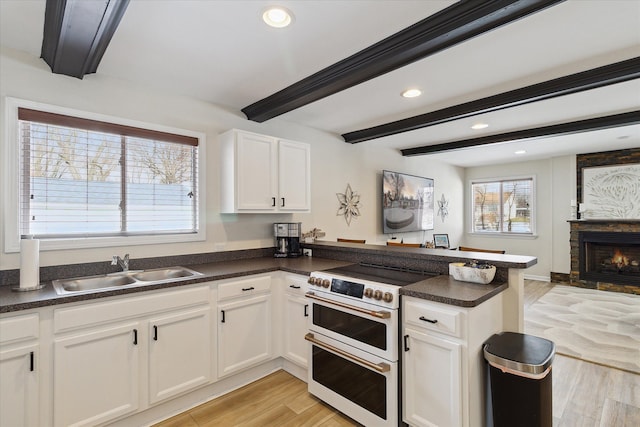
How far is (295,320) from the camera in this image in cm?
272

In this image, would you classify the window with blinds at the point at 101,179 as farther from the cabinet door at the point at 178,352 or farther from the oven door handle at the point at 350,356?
the oven door handle at the point at 350,356

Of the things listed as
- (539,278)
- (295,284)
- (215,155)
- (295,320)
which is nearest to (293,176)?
(215,155)

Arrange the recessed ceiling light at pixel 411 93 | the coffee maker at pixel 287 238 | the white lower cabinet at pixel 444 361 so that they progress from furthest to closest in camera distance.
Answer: the coffee maker at pixel 287 238 → the recessed ceiling light at pixel 411 93 → the white lower cabinet at pixel 444 361

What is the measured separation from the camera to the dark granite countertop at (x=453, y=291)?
174cm

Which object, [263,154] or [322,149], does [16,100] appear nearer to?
[263,154]

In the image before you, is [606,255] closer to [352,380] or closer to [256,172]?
[352,380]

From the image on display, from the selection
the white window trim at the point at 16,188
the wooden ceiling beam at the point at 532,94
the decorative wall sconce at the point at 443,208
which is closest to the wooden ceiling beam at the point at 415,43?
the wooden ceiling beam at the point at 532,94

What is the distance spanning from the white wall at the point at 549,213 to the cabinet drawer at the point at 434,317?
235 inches

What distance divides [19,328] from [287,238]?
7.40ft

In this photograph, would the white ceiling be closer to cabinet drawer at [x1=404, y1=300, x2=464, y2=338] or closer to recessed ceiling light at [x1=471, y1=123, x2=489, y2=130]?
recessed ceiling light at [x1=471, y1=123, x2=489, y2=130]

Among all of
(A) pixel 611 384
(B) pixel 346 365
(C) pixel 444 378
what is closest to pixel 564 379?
(A) pixel 611 384

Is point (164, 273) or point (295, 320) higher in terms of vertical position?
point (164, 273)

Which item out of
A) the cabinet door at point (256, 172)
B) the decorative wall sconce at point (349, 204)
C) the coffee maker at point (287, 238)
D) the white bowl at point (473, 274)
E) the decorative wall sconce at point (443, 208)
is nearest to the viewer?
the white bowl at point (473, 274)

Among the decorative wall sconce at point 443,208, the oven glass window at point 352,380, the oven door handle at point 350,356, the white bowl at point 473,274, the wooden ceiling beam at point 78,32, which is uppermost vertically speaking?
the wooden ceiling beam at point 78,32
